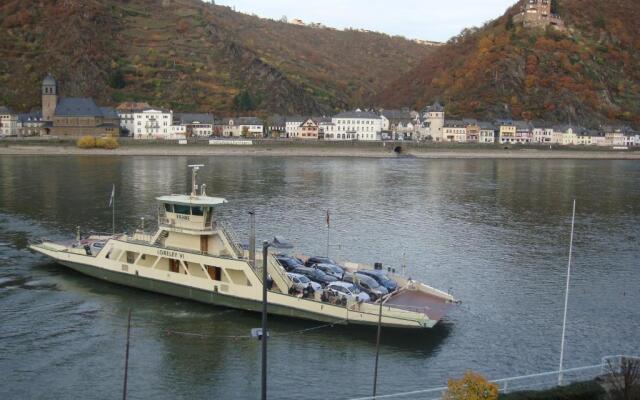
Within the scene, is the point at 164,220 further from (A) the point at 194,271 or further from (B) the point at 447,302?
(B) the point at 447,302

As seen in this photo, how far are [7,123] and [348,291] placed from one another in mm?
115154

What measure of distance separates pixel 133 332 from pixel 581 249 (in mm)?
27944

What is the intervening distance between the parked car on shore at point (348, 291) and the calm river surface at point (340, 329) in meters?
1.48

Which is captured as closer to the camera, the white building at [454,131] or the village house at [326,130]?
the village house at [326,130]

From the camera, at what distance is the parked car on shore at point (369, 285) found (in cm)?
2692

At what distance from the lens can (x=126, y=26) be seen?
17150cm

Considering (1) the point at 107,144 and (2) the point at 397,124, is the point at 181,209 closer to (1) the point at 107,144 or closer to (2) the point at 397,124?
(1) the point at 107,144

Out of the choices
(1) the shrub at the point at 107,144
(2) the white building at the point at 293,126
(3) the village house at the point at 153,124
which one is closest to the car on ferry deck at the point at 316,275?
(1) the shrub at the point at 107,144

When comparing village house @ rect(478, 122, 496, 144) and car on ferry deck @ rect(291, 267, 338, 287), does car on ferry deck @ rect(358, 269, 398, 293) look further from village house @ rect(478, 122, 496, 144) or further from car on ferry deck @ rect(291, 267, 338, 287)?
village house @ rect(478, 122, 496, 144)

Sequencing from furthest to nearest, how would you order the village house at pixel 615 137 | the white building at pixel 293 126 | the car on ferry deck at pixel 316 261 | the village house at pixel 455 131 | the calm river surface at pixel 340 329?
the village house at pixel 615 137 → the white building at pixel 293 126 → the village house at pixel 455 131 → the car on ferry deck at pixel 316 261 → the calm river surface at pixel 340 329

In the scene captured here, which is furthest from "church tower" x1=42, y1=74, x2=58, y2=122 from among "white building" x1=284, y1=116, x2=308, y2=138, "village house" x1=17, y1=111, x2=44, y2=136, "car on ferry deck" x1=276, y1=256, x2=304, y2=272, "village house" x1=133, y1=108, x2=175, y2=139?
"car on ferry deck" x1=276, y1=256, x2=304, y2=272

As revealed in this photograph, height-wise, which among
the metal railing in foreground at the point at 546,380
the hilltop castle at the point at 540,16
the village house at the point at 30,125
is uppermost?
the hilltop castle at the point at 540,16

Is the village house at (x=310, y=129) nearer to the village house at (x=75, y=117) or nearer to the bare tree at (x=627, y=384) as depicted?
the village house at (x=75, y=117)

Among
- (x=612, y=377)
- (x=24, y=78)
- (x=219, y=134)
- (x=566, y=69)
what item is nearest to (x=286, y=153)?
(x=219, y=134)
